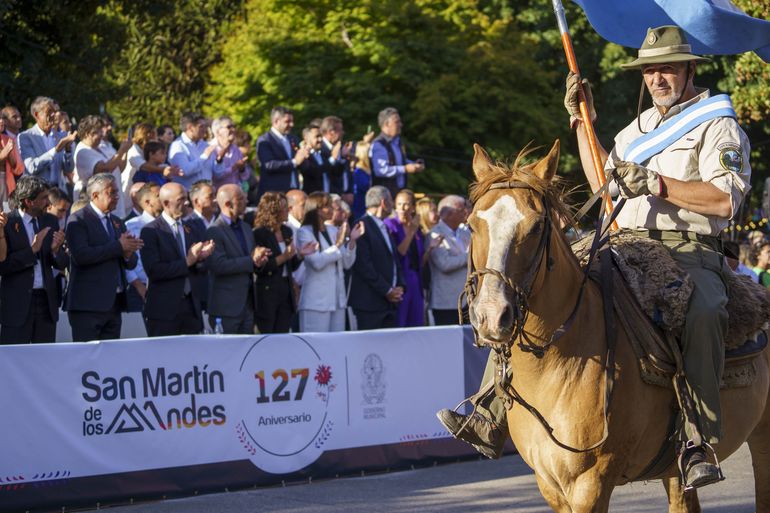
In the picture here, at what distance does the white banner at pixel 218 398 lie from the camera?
9.29 metres

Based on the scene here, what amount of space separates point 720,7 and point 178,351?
5.26 metres

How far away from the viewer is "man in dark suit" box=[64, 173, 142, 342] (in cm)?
1131

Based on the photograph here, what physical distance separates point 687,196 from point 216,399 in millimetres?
5299

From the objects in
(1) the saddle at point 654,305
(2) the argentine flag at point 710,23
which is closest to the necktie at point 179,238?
(2) the argentine flag at point 710,23

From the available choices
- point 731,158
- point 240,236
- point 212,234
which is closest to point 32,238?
point 212,234

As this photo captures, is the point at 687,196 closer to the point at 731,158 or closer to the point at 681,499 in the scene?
the point at 731,158

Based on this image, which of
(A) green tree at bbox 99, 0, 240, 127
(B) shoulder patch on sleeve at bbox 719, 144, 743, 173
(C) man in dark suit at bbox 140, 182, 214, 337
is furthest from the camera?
(A) green tree at bbox 99, 0, 240, 127

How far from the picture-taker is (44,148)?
46.3 ft

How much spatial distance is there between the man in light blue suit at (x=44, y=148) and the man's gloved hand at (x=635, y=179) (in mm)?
9104

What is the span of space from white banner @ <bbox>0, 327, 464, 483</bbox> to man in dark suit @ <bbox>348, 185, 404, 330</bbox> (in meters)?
1.84

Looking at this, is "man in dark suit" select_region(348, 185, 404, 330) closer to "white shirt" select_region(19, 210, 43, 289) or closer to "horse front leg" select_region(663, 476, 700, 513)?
"white shirt" select_region(19, 210, 43, 289)

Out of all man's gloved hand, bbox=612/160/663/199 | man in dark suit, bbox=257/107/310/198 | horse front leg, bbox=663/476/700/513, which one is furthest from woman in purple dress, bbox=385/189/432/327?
man's gloved hand, bbox=612/160/663/199

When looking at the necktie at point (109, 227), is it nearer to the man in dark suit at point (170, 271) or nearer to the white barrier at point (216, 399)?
the man in dark suit at point (170, 271)

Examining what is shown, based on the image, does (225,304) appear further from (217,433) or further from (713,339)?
(713,339)
